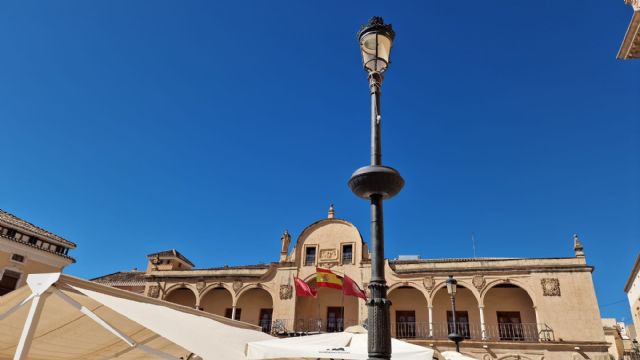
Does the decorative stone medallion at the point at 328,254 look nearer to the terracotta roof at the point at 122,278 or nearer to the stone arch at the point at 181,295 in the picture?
the stone arch at the point at 181,295

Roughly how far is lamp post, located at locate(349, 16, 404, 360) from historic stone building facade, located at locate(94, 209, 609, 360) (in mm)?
18478

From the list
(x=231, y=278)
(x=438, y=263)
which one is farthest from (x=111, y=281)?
(x=438, y=263)

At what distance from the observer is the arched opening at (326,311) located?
22953 mm

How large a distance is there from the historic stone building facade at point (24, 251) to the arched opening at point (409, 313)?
764 inches

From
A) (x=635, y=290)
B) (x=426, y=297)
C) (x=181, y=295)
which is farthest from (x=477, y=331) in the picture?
(x=181, y=295)

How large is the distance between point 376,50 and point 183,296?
2569cm

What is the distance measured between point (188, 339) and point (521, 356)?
1909 cm

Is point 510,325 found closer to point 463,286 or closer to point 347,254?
point 463,286

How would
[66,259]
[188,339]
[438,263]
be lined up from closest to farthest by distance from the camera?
[188,339]
[438,263]
[66,259]

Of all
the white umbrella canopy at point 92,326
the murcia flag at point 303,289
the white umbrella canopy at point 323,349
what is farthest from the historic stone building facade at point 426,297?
the white umbrella canopy at point 92,326

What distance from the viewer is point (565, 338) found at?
19016 millimetres

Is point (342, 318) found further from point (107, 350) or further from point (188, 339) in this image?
point (188, 339)

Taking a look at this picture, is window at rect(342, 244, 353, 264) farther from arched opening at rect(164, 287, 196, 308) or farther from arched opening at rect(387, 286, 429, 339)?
Answer: arched opening at rect(164, 287, 196, 308)

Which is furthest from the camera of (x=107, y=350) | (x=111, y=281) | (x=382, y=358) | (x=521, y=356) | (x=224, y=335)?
(x=111, y=281)
